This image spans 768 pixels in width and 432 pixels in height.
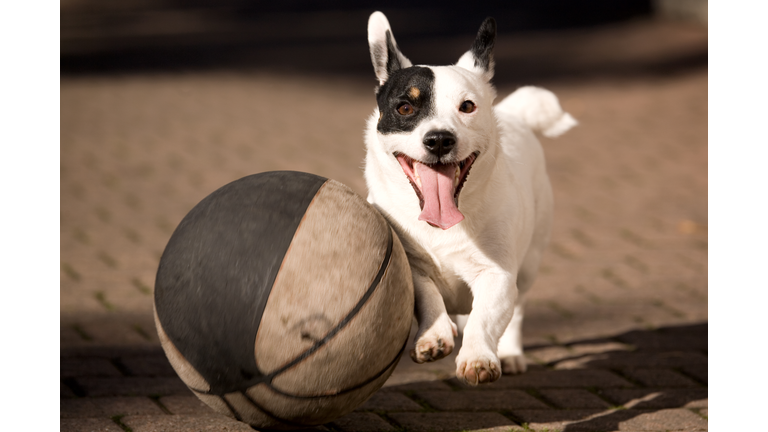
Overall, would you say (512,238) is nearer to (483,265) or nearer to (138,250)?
(483,265)

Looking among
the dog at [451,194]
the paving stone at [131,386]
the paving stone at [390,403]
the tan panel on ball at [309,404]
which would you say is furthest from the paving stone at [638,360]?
the paving stone at [131,386]

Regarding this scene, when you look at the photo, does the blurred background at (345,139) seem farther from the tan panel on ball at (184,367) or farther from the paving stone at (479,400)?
the tan panel on ball at (184,367)

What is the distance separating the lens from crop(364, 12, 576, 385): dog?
12.0 ft

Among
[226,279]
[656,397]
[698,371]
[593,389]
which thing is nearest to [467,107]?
[226,279]

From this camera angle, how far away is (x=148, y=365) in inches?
189

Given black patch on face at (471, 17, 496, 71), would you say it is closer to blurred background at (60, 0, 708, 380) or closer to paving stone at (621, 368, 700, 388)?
blurred background at (60, 0, 708, 380)

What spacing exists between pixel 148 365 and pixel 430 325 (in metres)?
1.95

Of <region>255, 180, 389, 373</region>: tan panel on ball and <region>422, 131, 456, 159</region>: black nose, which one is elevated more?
<region>422, 131, 456, 159</region>: black nose

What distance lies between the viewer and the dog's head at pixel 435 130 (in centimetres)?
365

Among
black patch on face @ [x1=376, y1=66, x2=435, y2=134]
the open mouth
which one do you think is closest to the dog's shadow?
the open mouth

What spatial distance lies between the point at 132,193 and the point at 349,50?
39.2 ft

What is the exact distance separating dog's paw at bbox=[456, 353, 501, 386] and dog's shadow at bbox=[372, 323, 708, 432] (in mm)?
570

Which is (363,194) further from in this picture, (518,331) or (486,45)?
(486,45)

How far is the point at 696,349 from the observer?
207 inches
